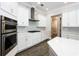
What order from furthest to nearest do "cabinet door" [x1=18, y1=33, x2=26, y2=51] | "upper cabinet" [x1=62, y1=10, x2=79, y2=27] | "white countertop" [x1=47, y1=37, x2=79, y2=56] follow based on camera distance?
"upper cabinet" [x1=62, y1=10, x2=79, y2=27], "cabinet door" [x1=18, y1=33, x2=26, y2=51], "white countertop" [x1=47, y1=37, x2=79, y2=56]

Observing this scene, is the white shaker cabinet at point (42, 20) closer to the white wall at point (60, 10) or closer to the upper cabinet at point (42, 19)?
the upper cabinet at point (42, 19)

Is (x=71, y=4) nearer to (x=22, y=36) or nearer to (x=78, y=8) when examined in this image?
(x=78, y=8)

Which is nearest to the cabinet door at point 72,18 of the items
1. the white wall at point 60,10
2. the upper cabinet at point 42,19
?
the white wall at point 60,10

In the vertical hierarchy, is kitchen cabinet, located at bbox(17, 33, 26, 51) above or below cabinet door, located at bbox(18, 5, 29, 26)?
below

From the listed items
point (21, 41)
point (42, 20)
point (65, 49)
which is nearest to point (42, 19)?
point (42, 20)

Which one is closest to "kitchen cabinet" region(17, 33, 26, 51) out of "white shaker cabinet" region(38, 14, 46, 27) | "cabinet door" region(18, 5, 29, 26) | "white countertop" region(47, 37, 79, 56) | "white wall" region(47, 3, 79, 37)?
"cabinet door" region(18, 5, 29, 26)

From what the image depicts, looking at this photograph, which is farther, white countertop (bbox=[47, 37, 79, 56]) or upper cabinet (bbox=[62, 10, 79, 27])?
upper cabinet (bbox=[62, 10, 79, 27])

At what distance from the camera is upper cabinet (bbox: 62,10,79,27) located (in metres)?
4.14

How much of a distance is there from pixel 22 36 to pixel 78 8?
2853 mm

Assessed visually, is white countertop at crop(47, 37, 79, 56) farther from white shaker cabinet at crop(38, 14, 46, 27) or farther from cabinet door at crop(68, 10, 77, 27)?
white shaker cabinet at crop(38, 14, 46, 27)

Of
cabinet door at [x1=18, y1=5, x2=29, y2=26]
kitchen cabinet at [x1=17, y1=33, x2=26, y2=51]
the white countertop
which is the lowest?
kitchen cabinet at [x1=17, y1=33, x2=26, y2=51]

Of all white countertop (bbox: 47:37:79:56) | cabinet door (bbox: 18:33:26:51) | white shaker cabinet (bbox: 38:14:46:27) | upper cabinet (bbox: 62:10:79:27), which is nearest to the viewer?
white countertop (bbox: 47:37:79:56)

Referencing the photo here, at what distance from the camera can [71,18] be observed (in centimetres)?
437

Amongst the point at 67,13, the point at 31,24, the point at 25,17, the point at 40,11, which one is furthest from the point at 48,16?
the point at 25,17
